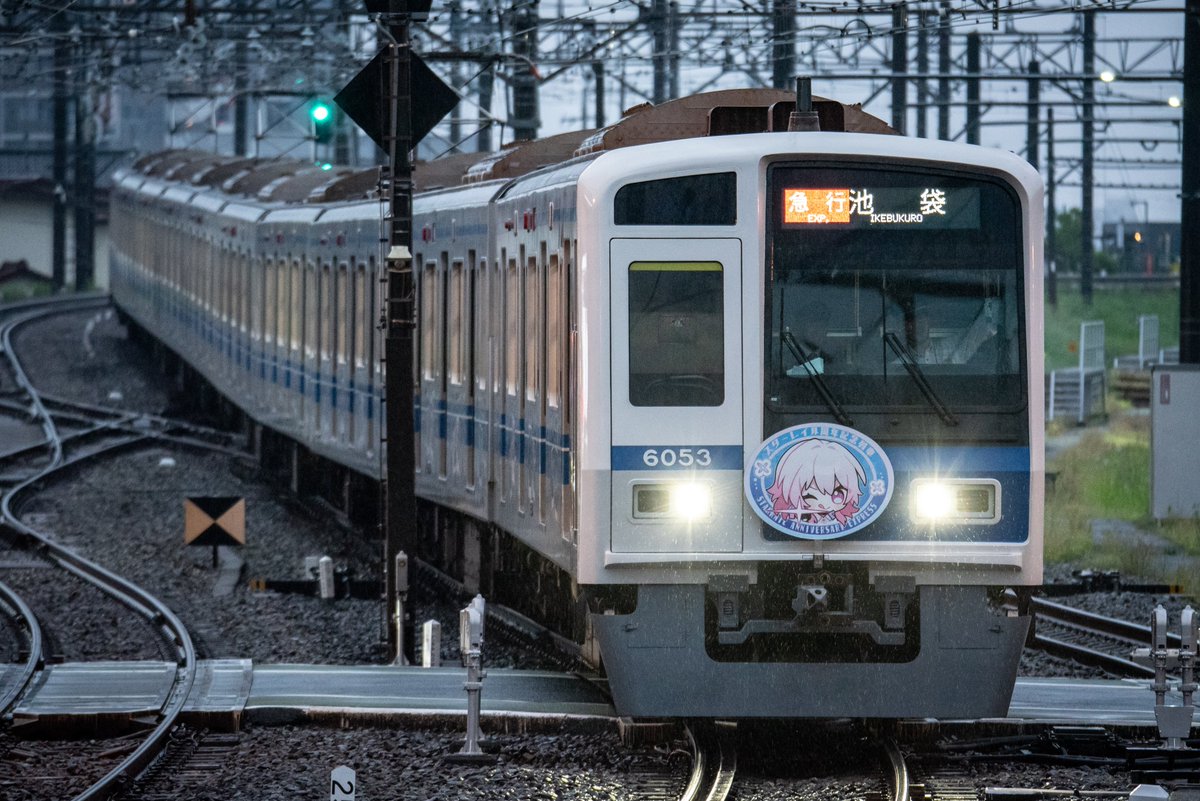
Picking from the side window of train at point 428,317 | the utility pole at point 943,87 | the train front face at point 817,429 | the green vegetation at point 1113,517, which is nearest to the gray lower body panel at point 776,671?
the train front face at point 817,429

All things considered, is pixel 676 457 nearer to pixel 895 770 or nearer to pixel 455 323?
pixel 895 770

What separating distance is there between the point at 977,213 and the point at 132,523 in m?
13.0

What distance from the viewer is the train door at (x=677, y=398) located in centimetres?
930

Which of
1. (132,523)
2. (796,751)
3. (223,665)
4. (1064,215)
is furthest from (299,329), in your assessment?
(1064,215)

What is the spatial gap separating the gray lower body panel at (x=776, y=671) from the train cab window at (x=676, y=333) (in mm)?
845

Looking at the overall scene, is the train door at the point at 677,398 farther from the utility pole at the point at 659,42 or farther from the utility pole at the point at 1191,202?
the utility pole at the point at 1191,202

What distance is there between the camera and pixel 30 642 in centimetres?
1391

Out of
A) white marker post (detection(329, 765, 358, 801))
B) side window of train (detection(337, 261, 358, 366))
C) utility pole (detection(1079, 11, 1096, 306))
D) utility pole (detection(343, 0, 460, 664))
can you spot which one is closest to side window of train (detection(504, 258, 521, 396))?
utility pole (detection(343, 0, 460, 664))

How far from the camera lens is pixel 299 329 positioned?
21.7m

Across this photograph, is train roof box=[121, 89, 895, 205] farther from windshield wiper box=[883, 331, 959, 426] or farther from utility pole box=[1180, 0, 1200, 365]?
utility pole box=[1180, 0, 1200, 365]

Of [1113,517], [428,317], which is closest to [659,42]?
[1113,517]

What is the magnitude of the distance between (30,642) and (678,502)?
243 inches

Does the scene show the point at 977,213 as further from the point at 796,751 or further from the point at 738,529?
the point at 796,751

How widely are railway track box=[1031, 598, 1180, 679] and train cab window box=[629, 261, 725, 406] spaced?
451 cm
